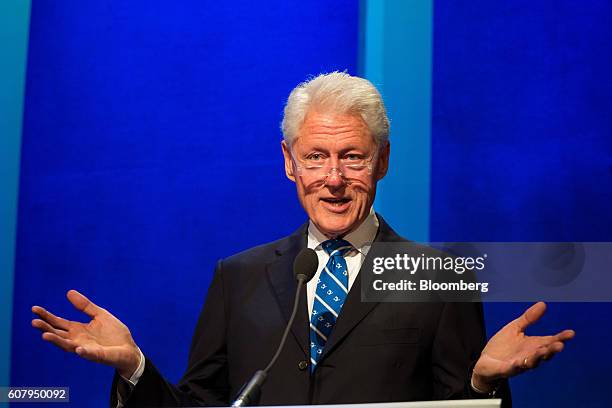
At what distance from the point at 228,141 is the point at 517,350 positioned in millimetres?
1276

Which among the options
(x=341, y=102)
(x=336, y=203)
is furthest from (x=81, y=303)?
(x=341, y=102)

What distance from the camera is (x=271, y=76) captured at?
2.66 meters

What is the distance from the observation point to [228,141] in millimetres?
2658

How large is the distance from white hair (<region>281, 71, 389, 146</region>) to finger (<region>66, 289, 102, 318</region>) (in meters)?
0.67

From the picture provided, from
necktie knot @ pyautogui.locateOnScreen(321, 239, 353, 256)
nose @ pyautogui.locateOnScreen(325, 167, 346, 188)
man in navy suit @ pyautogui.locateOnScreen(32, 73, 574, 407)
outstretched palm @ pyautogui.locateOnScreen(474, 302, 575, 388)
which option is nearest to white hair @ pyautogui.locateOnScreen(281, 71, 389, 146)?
man in navy suit @ pyautogui.locateOnScreen(32, 73, 574, 407)

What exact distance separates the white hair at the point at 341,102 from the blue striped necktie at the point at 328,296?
28 centimetres

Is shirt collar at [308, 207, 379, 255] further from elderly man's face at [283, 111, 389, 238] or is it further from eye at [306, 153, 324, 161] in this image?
eye at [306, 153, 324, 161]

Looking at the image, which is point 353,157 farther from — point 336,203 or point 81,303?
point 81,303

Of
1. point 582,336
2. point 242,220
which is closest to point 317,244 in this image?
point 242,220

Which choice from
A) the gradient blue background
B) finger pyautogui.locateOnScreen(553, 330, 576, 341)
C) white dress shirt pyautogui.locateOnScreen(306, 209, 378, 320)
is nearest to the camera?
finger pyautogui.locateOnScreen(553, 330, 576, 341)

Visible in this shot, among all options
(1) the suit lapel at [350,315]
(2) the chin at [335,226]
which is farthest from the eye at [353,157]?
(1) the suit lapel at [350,315]

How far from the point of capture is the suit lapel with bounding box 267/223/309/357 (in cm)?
203

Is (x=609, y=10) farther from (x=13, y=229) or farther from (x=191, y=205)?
(x=13, y=229)

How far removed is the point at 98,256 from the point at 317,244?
0.78m
